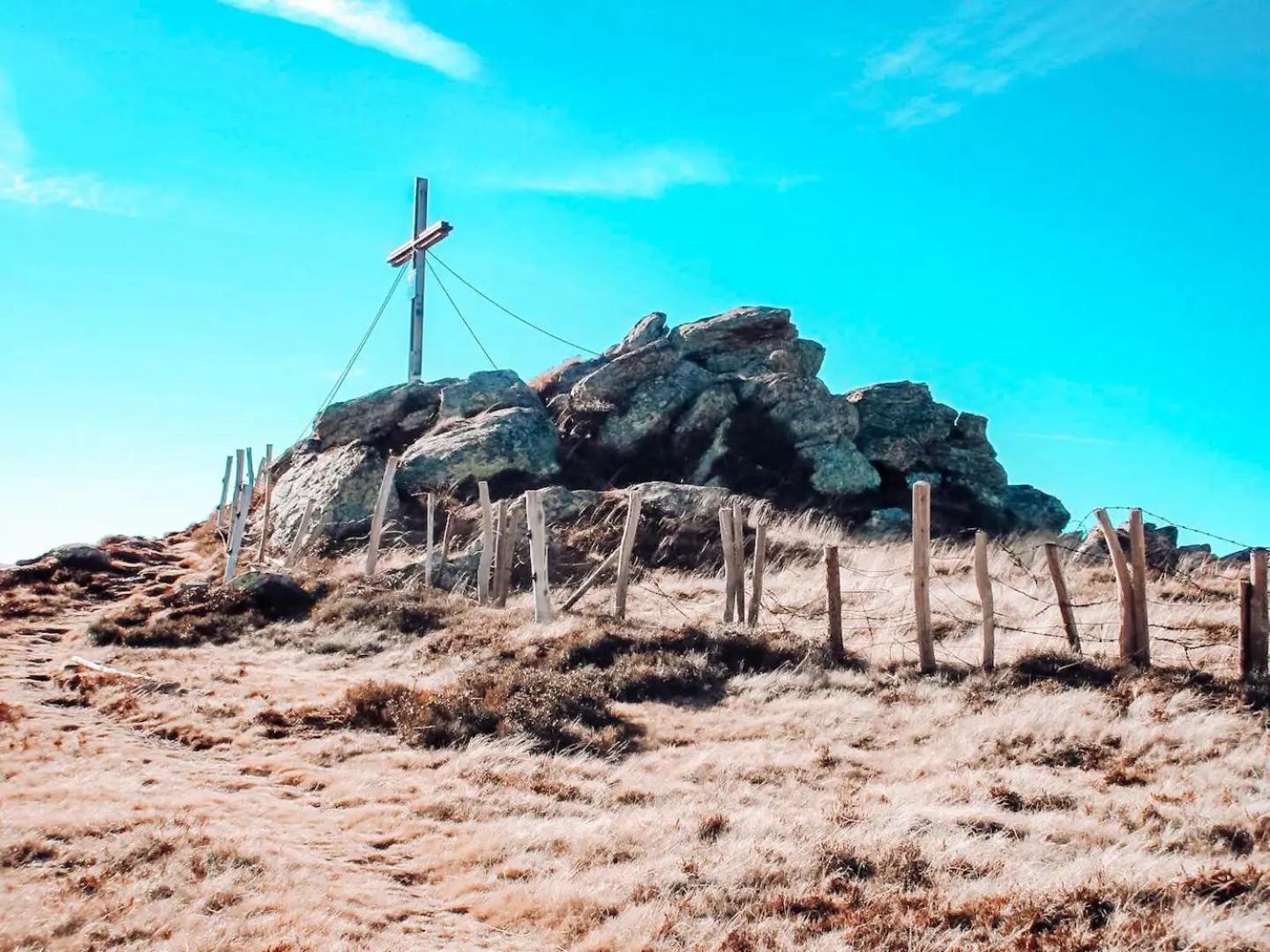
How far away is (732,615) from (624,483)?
12.7m

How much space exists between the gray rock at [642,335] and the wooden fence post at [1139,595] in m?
23.5

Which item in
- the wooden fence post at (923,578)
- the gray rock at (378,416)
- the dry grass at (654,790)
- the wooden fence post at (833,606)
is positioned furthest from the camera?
the gray rock at (378,416)

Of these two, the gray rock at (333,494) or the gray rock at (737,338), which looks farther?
the gray rock at (737,338)

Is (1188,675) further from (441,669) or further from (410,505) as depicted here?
(410,505)

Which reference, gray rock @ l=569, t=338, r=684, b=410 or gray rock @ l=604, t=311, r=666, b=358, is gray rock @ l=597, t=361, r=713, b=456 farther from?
gray rock @ l=604, t=311, r=666, b=358

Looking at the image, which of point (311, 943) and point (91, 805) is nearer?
point (311, 943)

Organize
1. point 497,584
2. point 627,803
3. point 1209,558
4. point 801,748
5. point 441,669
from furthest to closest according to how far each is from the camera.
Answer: point 1209,558, point 497,584, point 441,669, point 801,748, point 627,803

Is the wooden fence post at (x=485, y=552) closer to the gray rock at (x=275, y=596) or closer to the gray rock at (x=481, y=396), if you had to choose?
the gray rock at (x=275, y=596)

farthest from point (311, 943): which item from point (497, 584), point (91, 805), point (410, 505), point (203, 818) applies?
point (410, 505)

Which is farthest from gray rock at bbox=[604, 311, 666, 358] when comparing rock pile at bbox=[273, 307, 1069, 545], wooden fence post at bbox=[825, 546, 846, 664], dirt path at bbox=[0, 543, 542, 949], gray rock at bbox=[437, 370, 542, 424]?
dirt path at bbox=[0, 543, 542, 949]

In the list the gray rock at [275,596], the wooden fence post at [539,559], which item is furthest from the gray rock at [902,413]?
the gray rock at [275,596]

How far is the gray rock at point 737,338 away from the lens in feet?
111

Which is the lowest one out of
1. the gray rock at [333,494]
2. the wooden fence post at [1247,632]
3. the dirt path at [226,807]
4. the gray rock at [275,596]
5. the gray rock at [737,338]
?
the dirt path at [226,807]

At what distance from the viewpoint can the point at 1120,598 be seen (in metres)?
13.0
